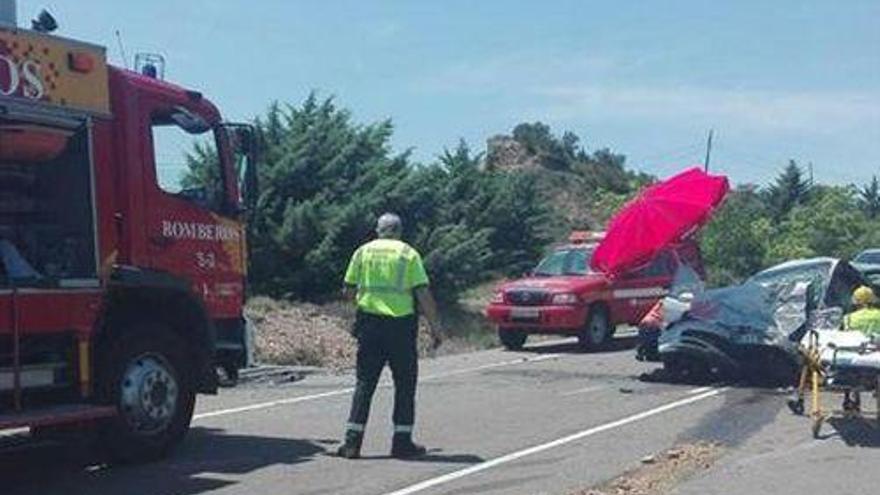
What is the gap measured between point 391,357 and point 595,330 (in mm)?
11445

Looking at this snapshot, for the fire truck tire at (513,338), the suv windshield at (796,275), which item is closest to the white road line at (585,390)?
the suv windshield at (796,275)

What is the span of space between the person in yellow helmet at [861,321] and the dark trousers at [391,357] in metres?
4.01

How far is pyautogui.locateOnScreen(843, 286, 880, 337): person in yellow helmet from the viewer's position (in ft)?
40.7

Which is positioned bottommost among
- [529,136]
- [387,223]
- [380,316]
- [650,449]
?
[650,449]

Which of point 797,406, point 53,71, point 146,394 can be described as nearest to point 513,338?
point 797,406

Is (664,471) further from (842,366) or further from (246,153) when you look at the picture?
(246,153)

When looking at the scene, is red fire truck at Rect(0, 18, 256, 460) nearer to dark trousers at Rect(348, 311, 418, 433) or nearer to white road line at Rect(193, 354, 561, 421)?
dark trousers at Rect(348, 311, 418, 433)

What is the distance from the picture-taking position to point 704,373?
1672cm

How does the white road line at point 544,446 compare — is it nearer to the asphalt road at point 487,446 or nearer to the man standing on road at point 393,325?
the asphalt road at point 487,446

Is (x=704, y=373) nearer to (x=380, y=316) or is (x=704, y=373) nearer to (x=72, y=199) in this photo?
(x=380, y=316)

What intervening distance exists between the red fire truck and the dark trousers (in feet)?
4.44

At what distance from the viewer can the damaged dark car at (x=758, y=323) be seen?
15.6 meters

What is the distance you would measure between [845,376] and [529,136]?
6458cm

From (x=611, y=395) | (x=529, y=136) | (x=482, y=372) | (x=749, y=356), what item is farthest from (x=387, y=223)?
(x=529, y=136)
